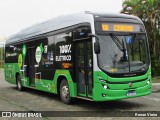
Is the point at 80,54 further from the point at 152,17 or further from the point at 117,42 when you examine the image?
the point at 152,17

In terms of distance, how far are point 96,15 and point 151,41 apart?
16.1 metres

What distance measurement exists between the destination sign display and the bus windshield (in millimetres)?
209

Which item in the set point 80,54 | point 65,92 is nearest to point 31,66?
point 65,92

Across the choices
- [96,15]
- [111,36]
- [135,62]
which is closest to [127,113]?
[135,62]

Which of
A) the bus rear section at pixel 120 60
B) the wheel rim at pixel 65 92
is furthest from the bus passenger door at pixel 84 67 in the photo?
the wheel rim at pixel 65 92

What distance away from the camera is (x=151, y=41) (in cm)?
2605

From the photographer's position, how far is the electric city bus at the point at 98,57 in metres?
10.2

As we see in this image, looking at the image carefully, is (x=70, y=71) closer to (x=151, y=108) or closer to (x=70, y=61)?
(x=70, y=61)

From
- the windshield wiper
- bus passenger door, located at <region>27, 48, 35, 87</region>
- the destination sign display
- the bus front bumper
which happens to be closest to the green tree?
bus passenger door, located at <region>27, 48, 35, 87</region>

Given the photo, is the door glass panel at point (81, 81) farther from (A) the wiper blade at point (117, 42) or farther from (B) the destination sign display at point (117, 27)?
(B) the destination sign display at point (117, 27)

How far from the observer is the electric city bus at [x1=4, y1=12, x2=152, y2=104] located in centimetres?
1020

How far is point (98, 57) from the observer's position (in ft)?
33.5

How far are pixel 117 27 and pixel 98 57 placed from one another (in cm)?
134

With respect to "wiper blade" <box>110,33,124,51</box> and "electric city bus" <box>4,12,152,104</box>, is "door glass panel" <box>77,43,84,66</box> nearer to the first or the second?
"electric city bus" <box>4,12,152,104</box>
